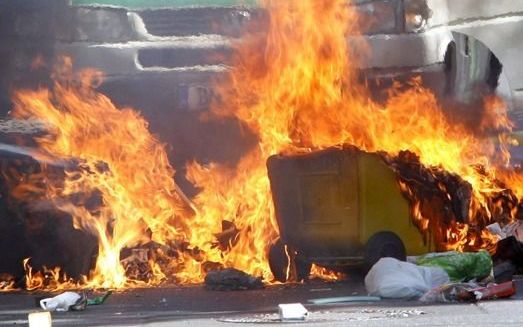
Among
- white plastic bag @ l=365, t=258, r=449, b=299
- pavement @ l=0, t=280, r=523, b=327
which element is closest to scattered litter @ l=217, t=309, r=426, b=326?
pavement @ l=0, t=280, r=523, b=327

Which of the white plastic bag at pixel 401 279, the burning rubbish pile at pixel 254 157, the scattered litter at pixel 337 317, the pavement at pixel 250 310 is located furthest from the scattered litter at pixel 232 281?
the scattered litter at pixel 337 317

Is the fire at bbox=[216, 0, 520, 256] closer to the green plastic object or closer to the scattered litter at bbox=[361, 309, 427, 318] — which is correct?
the green plastic object

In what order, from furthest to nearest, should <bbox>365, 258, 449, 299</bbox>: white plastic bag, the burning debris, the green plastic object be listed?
the burning debris
the green plastic object
<bbox>365, 258, 449, 299</bbox>: white plastic bag

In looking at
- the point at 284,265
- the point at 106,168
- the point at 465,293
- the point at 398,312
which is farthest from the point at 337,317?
the point at 106,168

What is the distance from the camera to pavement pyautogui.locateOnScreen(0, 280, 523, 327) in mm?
9156

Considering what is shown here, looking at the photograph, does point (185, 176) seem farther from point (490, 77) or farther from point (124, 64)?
point (490, 77)

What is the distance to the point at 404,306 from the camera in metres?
10.1

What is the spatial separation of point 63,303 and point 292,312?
1966 millimetres

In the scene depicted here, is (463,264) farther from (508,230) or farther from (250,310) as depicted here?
(250,310)

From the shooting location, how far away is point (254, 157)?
48.1 feet

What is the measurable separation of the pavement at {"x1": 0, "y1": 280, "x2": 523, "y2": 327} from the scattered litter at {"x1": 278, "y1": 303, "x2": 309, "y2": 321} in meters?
0.07

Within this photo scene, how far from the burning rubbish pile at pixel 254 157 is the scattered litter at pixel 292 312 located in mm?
3358

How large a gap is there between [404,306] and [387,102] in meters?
4.85

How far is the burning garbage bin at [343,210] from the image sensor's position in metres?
12.5
